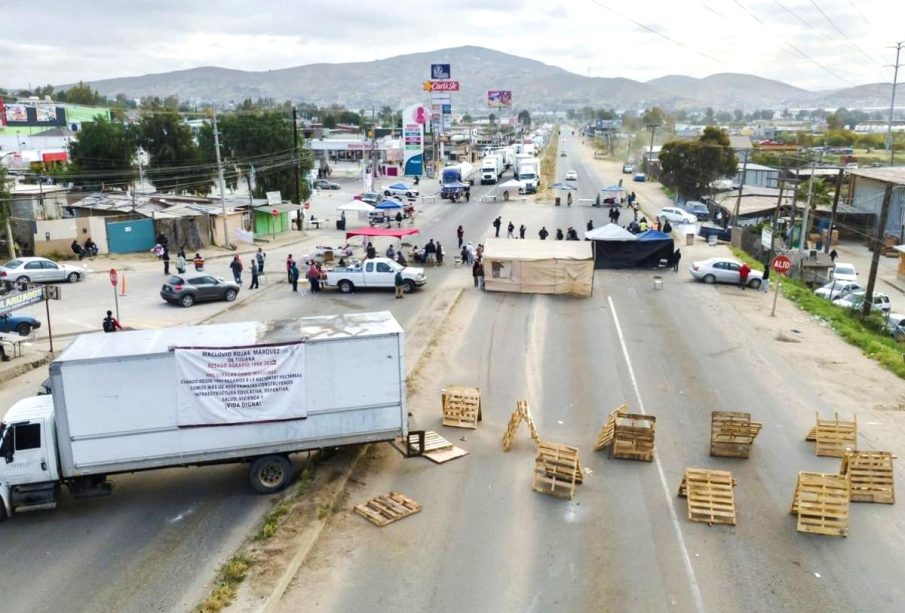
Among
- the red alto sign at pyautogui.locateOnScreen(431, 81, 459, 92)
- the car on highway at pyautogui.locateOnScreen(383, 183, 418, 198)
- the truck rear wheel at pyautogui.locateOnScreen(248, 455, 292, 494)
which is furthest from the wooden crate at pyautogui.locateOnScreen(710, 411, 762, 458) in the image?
the red alto sign at pyautogui.locateOnScreen(431, 81, 459, 92)

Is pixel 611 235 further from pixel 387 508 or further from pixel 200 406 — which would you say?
pixel 200 406

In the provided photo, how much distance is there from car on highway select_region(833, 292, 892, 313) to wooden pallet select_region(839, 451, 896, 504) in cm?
1988

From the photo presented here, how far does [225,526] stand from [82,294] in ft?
77.7

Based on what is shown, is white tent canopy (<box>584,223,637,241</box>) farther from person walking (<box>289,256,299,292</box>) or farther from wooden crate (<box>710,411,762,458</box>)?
wooden crate (<box>710,411,762,458</box>)

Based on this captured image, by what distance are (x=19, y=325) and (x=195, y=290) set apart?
22.1 feet

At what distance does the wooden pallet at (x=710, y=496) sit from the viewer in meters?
12.9

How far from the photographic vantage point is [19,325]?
25.8m

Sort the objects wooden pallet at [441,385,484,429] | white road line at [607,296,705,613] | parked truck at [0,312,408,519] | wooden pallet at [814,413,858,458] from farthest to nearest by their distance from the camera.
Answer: wooden pallet at [441,385,484,429], wooden pallet at [814,413,858,458], parked truck at [0,312,408,519], white road line at [607,296,705,613]

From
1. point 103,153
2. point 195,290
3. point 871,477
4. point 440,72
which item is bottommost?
point 195,290

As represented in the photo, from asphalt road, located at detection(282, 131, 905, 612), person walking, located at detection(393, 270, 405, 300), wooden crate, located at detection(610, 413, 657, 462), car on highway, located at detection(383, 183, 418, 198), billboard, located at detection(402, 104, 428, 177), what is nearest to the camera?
asphalt road, located at detection(282, 131, 905, 612)

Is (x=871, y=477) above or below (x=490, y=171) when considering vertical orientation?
below

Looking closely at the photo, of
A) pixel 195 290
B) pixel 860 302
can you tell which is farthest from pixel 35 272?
pixel 860 302

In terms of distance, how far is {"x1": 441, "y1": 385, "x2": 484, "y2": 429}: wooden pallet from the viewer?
1709 centimetres

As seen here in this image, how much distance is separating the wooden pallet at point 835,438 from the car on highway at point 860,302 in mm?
18013
